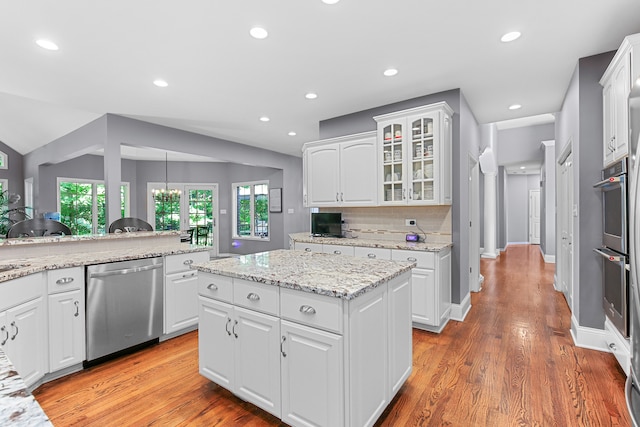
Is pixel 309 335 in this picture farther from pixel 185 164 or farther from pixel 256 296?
pixel 185 164

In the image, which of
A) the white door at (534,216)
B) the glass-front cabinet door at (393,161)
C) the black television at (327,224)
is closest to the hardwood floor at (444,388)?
the glass-front cabinet door at (393,161)

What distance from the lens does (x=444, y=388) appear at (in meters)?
2.16

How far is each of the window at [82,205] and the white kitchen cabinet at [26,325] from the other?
18.7 ft

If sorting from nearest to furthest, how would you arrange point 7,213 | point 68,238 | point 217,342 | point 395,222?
point 217,342
point 68,238
point 395,222
point 7,213

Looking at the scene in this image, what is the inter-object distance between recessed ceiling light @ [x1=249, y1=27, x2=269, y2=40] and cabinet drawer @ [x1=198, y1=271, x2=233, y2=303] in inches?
71.4

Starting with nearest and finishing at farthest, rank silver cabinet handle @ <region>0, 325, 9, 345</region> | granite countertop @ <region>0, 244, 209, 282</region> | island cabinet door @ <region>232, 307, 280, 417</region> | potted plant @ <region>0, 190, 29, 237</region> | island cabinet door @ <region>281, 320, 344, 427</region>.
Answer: island cabinet door @ <region>281, 320, 344, 427</region> < island cabinet door @ <region>232, 307, 280, 417</region> < silver cabinet handle @ <region>0, 325, 9, 345</region> < granite countertop @ <region>0, 244, 209, 282</region> < potted plant @ <region>0, 190, 29, 237</region>

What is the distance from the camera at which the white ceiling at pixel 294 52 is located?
6.93 ft

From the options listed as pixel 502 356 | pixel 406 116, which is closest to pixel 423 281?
pixel 502 356

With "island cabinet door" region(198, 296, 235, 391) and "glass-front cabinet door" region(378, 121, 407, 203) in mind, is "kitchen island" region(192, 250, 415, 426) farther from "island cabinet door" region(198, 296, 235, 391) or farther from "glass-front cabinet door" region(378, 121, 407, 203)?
"glass-front cabinet door" region(378, 121, 407, 203)

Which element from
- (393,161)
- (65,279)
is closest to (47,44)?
(65,279)

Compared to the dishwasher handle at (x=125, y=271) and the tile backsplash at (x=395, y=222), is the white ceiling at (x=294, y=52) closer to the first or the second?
the tile backsplash at (x=395, y=222)

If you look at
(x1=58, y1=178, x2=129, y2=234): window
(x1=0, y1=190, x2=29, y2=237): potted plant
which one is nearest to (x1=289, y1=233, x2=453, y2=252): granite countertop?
(x1=58, y1=178, x2=129, y2=234): window

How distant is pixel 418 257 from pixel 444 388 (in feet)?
4.17

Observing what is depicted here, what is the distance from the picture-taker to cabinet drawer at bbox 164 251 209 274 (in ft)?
9.57
